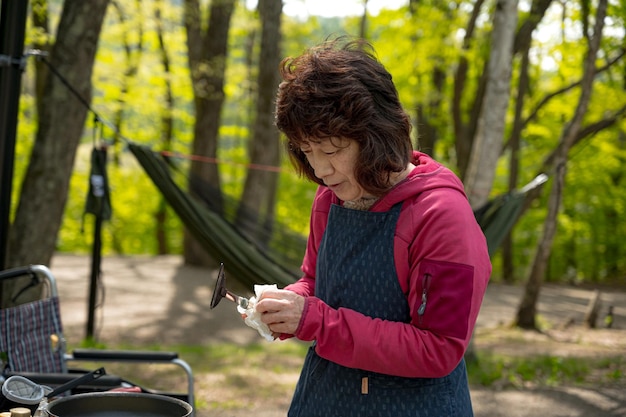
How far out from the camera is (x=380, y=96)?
1383 millimetres

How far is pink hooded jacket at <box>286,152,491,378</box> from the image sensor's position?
4.26ft

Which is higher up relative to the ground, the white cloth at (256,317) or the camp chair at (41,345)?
the white cloth at (256,317)

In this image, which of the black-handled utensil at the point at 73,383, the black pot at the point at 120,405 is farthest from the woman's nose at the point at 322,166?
the black-handled utensil at the point at 73,383

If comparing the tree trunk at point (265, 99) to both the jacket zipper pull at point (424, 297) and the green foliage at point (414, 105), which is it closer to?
the green foliage at point (414, 105)

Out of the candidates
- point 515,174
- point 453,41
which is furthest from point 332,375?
point 515,174

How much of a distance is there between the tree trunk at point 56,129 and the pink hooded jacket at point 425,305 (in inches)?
139

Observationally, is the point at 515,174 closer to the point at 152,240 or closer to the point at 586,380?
the point at 586,380

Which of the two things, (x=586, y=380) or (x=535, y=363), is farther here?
(x=535, y=363)

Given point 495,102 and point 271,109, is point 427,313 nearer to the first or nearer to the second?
point 495,102

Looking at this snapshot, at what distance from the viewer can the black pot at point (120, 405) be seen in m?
1.47

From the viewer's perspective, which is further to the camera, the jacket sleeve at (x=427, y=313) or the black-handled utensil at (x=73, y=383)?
the black-handled utensil at (x=73, y=383)

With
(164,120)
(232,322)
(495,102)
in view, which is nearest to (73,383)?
(495,102)

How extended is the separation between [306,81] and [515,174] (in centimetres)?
1070

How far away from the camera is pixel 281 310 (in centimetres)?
133
